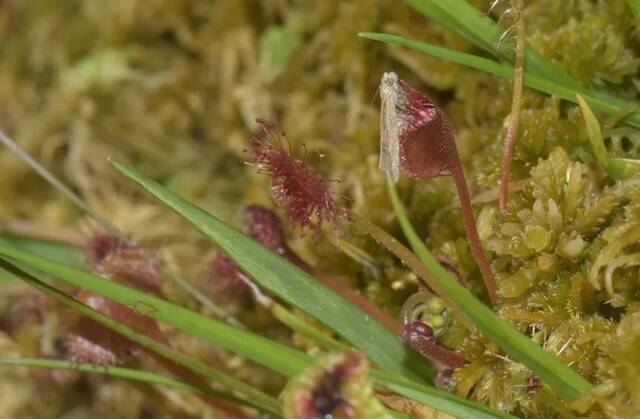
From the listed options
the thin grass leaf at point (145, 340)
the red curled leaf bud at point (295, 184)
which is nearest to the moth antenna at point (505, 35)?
the red curled leaf bud at point (295, 184)

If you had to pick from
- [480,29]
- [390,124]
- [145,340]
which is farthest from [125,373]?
[480,29]

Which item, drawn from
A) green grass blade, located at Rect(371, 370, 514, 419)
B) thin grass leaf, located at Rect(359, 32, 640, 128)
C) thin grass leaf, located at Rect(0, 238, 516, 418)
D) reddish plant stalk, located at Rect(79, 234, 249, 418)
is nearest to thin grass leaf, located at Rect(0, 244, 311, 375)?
thin grass leaf, located at Rect(0, 238, 516, 418)

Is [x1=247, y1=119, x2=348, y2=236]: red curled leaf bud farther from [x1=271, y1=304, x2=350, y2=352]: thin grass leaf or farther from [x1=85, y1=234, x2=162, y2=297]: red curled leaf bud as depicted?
[x1=85, y1=234, x2=162, y2=297]: red curled leaf bud

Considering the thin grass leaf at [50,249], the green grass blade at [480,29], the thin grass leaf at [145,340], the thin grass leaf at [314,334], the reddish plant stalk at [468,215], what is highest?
the green grass blade at [480,29]

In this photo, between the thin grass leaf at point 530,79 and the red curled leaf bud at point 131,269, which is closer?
the thin grass leaf at point 530,79

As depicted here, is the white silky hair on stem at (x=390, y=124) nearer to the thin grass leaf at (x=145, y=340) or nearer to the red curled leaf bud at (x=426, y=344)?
the red curled leaf bud at (x=426, y=344)

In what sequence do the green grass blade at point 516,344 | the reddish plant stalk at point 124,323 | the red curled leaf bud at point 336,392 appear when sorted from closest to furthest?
the red curled leaf bud at point 336,392
the green grass blade at point 516,344
the reddish plant stalk at point 124,323

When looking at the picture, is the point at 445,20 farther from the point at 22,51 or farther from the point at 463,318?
the point at 22,51

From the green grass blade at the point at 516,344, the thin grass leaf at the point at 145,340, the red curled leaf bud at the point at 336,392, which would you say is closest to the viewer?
the red curled leaf bud at the point at 336,392

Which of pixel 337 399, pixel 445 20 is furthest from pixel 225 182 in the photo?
pixel 337 399
